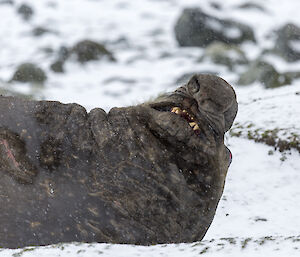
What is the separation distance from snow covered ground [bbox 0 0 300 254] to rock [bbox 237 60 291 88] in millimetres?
439

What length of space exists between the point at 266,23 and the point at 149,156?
2371cm

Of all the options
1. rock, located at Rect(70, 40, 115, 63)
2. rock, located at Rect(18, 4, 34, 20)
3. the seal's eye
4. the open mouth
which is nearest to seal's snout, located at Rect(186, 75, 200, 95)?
the seal's eye

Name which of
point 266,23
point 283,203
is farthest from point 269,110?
point 266,23

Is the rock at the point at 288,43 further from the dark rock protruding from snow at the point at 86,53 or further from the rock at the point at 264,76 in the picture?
the dark rock protruding from snow at the point at 86,53

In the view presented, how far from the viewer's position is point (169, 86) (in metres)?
18.6

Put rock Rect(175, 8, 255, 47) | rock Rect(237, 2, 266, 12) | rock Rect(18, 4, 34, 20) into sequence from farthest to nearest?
1. rock Rect(18, 4, 34, 20)
2. rock Rect(237, 2, 266, 12)
3. rock Rect(175, 8, 255, 47)

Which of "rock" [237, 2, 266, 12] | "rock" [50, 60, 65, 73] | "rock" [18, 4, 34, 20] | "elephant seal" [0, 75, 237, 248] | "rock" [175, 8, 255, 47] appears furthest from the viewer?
"rock" [18, 4, 34, 20]

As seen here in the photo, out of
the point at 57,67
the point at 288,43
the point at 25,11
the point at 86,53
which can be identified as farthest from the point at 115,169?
the point at 25,11

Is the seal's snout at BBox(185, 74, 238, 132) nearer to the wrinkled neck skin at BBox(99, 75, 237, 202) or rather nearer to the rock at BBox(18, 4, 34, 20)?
the wrinkled neck skin at BBox(99, 75, 237, 202)

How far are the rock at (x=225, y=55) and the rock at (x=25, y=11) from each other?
531 inches

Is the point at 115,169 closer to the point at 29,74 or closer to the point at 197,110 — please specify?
the point at 197,110

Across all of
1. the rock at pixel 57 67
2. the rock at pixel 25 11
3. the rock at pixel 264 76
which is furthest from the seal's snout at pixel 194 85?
the rock at pixel 25 11

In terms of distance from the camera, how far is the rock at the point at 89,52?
874 inches

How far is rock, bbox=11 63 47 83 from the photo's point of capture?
792 inches
